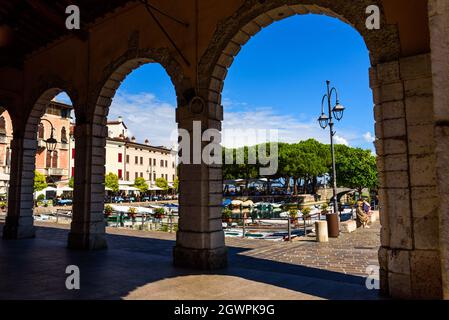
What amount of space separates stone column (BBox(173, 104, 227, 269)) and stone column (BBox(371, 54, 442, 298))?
357 centimetres

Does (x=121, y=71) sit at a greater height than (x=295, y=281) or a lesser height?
greater

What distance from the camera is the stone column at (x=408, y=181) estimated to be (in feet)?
16.6

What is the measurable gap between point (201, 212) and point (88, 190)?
4.73m

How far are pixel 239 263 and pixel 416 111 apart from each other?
528 centimetres

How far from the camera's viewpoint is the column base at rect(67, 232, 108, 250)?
10.3m

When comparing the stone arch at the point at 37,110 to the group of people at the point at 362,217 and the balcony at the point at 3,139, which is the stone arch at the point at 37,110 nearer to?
the group of people at the point at 362,217

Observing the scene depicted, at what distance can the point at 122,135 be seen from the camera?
2372 inches

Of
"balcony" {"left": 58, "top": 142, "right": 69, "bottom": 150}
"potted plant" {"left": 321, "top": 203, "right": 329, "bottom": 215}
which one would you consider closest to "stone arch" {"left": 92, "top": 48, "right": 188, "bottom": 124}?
"potted plant" {"left": 321, "top": 203, "right": 329, "bottom": 215}

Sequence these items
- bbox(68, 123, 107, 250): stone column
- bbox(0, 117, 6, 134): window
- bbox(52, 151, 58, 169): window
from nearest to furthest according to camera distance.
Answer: bbox(68, 123, 107, 250): stone column
bbox(0, 117, 6, 134): window
bbox(52, 151, 58, 169): window

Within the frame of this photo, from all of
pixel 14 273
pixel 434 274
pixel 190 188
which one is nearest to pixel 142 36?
pixel 190 188

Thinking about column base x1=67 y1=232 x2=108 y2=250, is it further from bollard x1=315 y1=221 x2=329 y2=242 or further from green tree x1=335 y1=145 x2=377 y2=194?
green tree x1=335 y1=145 x2=377 y2=194

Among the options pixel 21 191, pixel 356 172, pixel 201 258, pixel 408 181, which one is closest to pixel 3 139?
pixel 21 191
